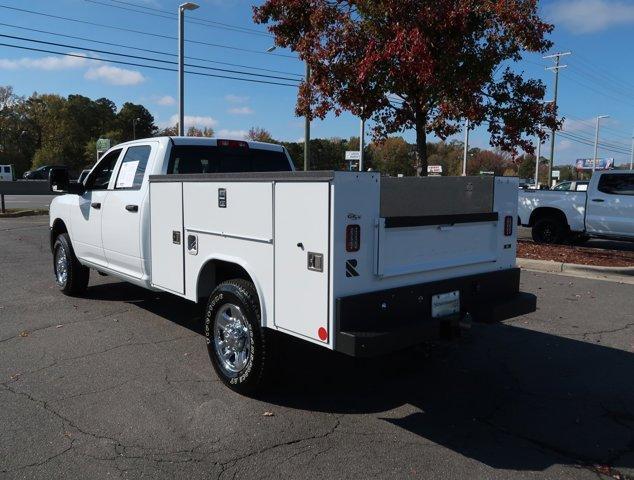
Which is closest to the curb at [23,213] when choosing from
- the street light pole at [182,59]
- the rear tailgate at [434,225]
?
the street light pole at [182,59]

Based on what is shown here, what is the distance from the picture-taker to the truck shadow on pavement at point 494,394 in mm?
3682

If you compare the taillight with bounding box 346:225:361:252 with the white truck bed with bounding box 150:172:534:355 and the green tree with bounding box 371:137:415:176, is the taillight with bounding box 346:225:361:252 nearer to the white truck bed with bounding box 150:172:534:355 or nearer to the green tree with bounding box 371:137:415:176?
the white truck bed with bounding box 150:172:534:355

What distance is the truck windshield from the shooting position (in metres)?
5.88

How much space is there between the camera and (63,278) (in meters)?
8.00

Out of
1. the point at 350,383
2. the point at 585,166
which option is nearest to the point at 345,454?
the point at 350,383

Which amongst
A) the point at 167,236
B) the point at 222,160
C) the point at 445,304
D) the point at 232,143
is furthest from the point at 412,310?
the point at 232,143

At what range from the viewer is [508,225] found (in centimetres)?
479

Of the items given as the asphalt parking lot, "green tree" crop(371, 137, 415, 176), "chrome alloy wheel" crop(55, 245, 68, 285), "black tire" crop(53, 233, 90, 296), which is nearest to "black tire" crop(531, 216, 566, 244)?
the asphalt parking lot

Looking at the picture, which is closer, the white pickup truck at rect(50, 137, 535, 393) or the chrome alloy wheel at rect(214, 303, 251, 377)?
the white pickup truck at rect(50, 137, 535, 393)

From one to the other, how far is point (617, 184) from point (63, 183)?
464 inches

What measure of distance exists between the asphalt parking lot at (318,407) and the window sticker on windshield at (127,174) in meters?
1.61

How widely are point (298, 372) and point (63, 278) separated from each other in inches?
181

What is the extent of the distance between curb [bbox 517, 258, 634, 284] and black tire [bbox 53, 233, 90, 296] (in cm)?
773

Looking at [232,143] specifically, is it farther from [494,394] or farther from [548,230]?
[548,230]
